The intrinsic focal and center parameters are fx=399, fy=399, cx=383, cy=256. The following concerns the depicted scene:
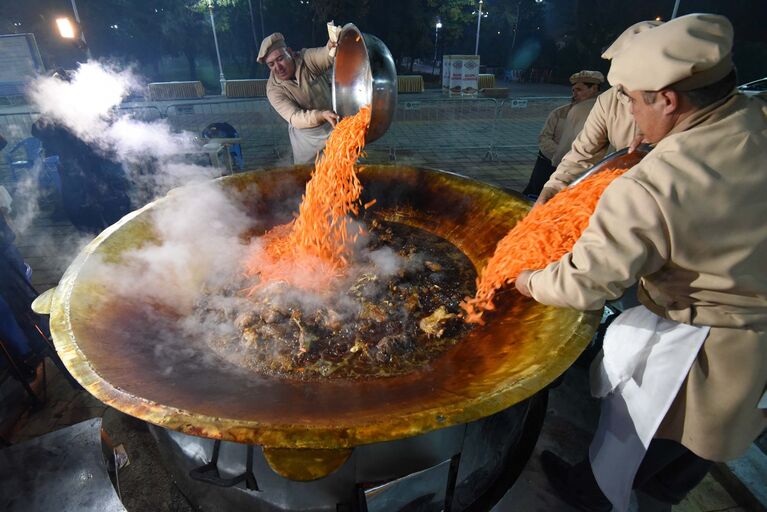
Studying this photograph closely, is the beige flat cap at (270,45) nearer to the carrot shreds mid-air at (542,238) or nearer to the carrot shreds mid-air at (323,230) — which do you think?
the carrot shreds mid-air at (323,230)

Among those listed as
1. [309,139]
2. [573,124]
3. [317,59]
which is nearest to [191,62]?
[317,59]

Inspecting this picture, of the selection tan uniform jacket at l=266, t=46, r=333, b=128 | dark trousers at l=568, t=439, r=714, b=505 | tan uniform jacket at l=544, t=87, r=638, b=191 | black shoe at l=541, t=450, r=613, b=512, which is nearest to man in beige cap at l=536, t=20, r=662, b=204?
tan uniform jacket at l=544, t=87, r=638, b=191

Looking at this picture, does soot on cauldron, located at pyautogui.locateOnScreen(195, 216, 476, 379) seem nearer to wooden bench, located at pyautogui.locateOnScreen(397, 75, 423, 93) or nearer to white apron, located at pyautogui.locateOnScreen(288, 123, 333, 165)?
white apron, located at pyautogui.locateOnScreen(288, 123, 333, 165)

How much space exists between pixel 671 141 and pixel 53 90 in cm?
718

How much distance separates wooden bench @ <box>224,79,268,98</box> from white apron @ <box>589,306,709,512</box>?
19599mm

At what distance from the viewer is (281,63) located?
527cm

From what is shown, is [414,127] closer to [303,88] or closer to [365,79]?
[303,88]

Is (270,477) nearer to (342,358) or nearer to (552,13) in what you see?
(342,358)

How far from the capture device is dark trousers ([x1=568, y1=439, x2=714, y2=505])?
2369 mm

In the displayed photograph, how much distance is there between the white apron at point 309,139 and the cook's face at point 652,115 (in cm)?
420

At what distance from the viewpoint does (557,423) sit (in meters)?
3.39

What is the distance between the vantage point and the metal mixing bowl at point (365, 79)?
339 cm

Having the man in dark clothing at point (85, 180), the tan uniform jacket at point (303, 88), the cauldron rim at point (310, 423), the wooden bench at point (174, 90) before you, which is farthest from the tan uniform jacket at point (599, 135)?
the wooden bench at point (174, 90)

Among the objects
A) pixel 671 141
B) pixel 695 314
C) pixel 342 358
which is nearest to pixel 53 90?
pixel 342 358
